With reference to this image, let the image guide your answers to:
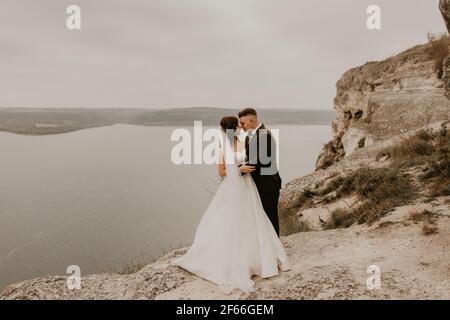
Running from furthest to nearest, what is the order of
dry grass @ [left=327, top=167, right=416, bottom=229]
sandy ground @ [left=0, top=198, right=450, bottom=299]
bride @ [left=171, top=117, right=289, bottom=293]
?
1. dry grass @ [left=327, top=167, right=416, bottom=229]
2. bride @ [left=171, top=117, right=289, bottom=293]
3. sandy ground @ [left=0, top=198, right=450, bottom=299]

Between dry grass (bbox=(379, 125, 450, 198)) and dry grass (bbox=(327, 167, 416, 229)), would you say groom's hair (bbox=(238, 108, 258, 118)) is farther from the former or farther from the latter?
dry grass (bbox=(379, 125, 450, 198))

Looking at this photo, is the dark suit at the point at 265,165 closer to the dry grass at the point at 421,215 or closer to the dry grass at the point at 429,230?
the dry grass at the point at 429,230

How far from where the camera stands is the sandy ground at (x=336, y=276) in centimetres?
491

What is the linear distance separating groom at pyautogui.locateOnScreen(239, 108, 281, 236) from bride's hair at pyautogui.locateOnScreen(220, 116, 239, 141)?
9.3 inches

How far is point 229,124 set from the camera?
5418mm

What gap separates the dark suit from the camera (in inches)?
222

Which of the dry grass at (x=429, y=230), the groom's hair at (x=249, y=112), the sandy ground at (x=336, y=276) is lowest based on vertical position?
the sandy ground at (x=336, y=276)

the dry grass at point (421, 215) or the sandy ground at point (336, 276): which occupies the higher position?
the dry grass at point (421, 215)

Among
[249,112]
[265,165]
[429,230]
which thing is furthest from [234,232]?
[429,230]

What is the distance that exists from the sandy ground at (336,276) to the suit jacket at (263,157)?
1.31m

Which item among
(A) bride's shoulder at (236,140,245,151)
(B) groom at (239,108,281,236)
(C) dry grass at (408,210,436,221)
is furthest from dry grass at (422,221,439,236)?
(A) bride's shoulder at (236,140,245,151)

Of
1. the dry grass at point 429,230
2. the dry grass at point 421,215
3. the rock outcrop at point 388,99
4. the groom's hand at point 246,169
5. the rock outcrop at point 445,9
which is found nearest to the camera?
the groom's hand at point 246,169

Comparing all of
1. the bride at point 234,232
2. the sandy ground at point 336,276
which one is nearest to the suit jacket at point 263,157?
the bride at point 234,232
